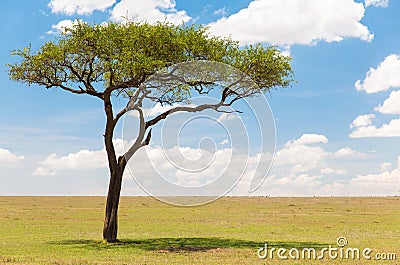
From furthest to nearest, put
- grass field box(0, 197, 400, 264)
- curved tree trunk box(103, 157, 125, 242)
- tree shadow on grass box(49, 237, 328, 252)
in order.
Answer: curved tree trunk box(103, 157, 125, 242) < tree shadow on grass box(49, 237, 328, 252) < grass field box(0, 197, 400, 264)

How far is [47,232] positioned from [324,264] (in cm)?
2424

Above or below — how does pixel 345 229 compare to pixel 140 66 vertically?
below

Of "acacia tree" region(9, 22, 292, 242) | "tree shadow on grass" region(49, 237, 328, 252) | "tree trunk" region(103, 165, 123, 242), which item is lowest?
"tree shadow on grass" region(49, 237, 328, 252)

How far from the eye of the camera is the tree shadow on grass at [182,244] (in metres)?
30.0

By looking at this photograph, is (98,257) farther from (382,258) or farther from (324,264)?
(382,258)

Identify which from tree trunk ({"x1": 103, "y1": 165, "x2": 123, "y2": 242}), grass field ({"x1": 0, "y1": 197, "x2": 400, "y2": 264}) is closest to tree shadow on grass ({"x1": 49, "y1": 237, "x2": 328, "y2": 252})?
grass field ({"x1": 0, "y1": 197, "x2": 400, "y2": 264})

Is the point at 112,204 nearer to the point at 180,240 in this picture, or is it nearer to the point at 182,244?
the point at 182,244

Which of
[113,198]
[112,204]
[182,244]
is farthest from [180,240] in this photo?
[113,198]

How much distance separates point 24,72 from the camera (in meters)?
34.1

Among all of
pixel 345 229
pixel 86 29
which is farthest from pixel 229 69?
pixel 345 229

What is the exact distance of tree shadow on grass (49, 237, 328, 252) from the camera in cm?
3003

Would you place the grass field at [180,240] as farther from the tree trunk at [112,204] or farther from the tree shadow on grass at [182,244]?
the tree trunk at [112,204]

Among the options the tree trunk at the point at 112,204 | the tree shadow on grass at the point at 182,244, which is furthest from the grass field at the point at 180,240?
the tree trunk at the point at 112,204

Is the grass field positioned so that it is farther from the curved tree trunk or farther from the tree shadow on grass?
the curved tree trunk
